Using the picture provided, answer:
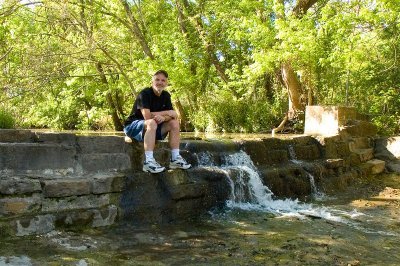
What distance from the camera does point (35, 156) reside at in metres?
5.21

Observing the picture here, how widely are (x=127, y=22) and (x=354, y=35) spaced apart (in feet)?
28.3

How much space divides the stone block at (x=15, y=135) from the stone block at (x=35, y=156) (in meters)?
0.16

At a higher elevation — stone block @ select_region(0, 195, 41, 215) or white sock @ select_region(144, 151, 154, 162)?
white sock @ select_region(144, 151, 154, 162)

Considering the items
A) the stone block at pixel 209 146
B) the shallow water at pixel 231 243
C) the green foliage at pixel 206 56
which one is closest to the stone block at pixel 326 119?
the green foliage at pixel 206 56

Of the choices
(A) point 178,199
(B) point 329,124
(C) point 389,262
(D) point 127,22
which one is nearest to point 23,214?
(A) point 178,199

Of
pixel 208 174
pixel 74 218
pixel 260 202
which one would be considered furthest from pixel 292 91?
pixel 74 218

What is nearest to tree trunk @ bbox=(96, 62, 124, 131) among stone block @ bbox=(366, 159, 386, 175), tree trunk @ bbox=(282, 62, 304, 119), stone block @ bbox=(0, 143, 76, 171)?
tree trunk @ bbox=(282, 62, 304, 119)

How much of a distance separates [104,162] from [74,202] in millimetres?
788

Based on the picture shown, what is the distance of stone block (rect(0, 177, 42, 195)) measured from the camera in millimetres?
4699

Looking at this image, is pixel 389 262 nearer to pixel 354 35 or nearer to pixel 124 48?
pixel 354 35

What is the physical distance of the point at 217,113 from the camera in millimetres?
15984

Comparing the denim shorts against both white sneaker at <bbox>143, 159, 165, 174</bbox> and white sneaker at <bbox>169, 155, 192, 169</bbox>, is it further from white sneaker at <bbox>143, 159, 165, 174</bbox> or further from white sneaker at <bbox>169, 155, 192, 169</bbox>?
white sneaker at <bbox>169, 155, 192, 169</bbox>

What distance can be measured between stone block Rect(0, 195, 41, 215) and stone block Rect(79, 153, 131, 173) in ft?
2.83

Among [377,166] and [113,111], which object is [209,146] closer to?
[377,166]
